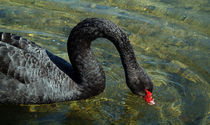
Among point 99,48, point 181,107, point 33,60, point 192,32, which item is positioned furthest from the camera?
point 192,32

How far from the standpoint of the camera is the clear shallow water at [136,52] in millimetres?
4656

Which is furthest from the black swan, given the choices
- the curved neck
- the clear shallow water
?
the clear shallow water

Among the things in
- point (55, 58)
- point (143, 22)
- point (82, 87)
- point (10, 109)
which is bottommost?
point (10, 109)

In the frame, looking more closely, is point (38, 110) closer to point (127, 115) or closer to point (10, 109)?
point (10, 109)

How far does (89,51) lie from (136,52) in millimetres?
1923

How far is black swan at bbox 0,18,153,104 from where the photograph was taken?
4504 millimetres

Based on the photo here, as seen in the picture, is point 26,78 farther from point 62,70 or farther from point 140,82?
point 140,82

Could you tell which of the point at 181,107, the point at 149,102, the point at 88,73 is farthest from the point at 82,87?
the point at 181,107

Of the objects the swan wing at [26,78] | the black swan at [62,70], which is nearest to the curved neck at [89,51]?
the black swan at [62,70]

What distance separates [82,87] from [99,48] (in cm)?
186

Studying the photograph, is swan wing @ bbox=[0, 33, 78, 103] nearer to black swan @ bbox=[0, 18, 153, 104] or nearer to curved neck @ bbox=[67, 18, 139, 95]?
black swan @ bbox=[0, 18, 153, 104]

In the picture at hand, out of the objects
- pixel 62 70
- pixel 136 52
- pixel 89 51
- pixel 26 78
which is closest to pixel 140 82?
pixel 89 51

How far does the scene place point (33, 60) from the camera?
4.62 m

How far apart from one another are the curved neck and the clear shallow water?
0.36m
